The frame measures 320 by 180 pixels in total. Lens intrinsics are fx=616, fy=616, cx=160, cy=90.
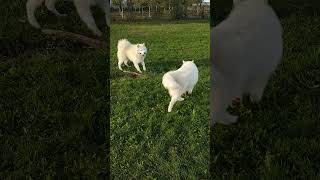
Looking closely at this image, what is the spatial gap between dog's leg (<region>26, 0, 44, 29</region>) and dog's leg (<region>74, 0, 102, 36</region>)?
2.11 ft

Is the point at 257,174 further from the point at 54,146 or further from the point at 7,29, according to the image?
the point at 7,29

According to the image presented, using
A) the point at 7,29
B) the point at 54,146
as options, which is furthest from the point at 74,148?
the point at 7,29

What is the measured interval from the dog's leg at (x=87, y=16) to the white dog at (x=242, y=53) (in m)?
3.46

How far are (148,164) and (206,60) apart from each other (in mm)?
974

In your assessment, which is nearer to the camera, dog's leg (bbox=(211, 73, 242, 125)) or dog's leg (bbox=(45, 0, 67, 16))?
dog's leg (bbox=(211, 73, 242, 125))

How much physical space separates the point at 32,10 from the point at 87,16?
3.19ft

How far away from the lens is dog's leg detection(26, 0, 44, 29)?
9641 mm

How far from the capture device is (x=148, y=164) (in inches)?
199

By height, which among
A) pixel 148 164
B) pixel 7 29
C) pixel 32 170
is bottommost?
pixel 32 170

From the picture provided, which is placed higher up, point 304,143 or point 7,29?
point 7,29

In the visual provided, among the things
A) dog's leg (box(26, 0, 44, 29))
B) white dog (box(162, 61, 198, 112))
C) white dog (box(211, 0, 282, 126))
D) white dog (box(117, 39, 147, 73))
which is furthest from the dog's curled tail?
dog's leg (box(26, 0, 44, 29))

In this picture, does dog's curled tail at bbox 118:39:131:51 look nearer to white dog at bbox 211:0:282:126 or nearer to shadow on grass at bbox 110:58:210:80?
shadow on grass at bbox 110:58:210:80

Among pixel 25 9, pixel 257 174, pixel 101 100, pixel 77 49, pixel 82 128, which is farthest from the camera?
pixel 25 9

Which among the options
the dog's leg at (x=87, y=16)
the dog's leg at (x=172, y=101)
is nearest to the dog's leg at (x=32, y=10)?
the dog's leg at (x=87, y=16)
